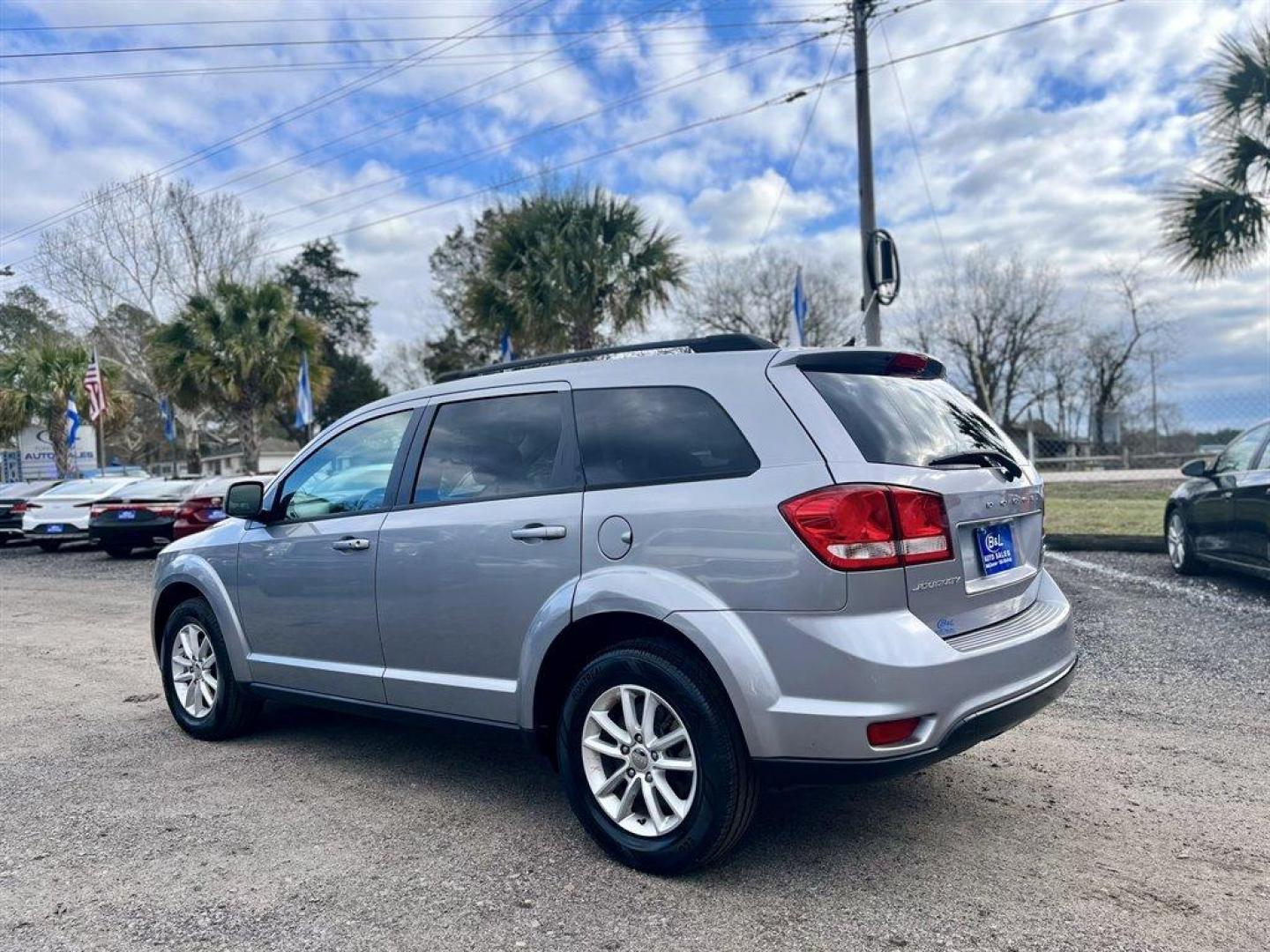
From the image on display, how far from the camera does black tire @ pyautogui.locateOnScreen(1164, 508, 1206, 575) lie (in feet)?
29.7

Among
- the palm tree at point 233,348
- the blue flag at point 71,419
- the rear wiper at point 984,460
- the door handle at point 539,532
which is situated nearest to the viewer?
the rear wiper at point 984,460

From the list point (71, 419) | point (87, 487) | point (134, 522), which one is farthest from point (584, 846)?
point (71, 419)

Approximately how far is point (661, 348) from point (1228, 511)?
669cm

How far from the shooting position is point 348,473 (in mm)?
4598

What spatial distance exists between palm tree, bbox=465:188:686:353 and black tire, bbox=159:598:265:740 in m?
13.9

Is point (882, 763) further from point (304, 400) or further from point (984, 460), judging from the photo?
point (304, 400)

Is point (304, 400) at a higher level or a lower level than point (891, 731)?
higher

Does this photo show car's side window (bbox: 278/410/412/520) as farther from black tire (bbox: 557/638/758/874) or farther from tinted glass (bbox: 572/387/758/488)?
black tire (bbox: 557/638/758/874)

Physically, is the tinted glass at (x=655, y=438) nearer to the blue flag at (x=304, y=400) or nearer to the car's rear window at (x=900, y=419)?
the car's rear window at (x=900, y=419)

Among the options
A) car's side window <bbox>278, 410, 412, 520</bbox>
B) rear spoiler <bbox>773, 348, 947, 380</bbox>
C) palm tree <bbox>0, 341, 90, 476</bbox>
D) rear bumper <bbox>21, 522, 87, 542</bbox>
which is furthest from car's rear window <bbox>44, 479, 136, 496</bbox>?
rear spoiler <bbox>773, 348, 947, 380</bbox>

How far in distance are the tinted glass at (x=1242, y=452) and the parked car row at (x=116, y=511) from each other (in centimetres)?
1258

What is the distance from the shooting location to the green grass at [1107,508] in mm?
12080

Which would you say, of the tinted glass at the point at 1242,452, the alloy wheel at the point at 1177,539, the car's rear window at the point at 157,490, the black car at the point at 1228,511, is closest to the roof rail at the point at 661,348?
the black car at the point at 1228,511

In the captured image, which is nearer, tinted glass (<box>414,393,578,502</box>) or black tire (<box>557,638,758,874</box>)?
black tire (<box>557,638,758,874</box>)
